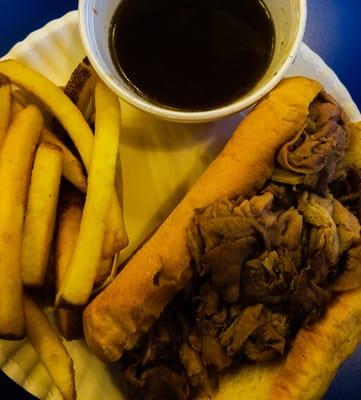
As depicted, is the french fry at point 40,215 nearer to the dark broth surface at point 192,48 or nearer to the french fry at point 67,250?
the french fry at point 67,250

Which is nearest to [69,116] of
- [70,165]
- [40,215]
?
[70,165]

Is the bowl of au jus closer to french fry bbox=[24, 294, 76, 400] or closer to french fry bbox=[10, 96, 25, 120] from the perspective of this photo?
french fry bbox=[10, 96, 25, 120]

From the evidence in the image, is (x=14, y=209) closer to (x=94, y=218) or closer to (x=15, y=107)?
(x=94, y=218)

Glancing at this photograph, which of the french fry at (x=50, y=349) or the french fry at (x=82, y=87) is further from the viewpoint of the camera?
the french fry at (x=82, y=87)

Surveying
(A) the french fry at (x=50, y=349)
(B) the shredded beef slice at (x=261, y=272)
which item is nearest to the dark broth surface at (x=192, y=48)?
(B) the shredded beef slice at (x=261, y=272)

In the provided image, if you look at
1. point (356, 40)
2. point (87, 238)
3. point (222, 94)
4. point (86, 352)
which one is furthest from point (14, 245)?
point (356, 40)

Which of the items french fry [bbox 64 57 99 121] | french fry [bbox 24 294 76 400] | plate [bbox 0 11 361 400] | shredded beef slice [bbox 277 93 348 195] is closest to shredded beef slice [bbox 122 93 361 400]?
shredded beef slice [bbox 277 93 348 195]
